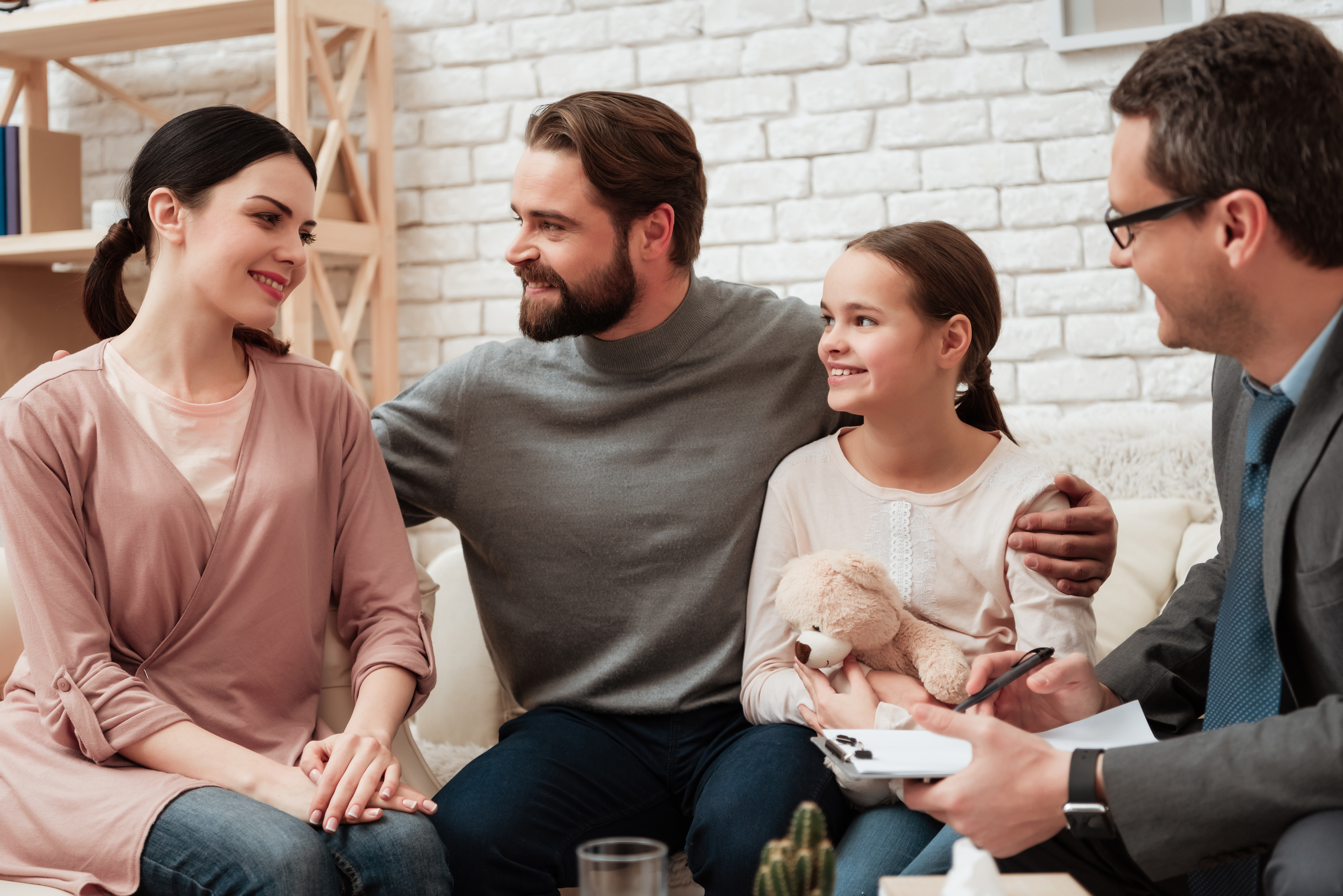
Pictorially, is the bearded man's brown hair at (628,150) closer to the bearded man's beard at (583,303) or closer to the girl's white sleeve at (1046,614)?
the bearded man's beard at (583,303)

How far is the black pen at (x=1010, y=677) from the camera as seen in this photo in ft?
4.07

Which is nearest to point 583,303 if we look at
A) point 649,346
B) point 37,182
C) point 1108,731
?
point 649,346

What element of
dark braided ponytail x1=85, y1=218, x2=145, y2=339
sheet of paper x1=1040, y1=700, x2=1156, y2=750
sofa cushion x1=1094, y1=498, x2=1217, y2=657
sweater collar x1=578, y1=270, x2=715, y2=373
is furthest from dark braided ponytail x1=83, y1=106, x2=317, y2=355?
sofa cushion x1=1094, y1=498, x2=1217, y2=657

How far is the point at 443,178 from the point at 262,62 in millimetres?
609

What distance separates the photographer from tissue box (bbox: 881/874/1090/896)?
0.97 meters

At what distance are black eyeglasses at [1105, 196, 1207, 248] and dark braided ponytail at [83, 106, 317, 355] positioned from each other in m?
1.08

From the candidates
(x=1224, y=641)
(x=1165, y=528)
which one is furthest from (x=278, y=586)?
(x=1165, y=528)

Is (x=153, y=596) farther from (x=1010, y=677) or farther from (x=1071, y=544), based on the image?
(x=1071, y=544)

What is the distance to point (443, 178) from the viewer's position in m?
2.94

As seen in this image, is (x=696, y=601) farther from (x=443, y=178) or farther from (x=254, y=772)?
(x=443, y=178)

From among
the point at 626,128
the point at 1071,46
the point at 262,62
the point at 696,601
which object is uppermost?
the point at 262,62

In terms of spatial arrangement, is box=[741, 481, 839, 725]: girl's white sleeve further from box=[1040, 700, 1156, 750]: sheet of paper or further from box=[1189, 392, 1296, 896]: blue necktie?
box=[1189, 392, 1296, 896]: blue necktie

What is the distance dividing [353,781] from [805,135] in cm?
184

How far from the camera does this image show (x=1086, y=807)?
1.06 m
